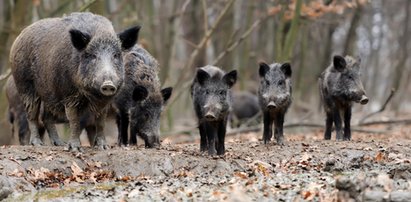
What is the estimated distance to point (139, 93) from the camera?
39.4ft

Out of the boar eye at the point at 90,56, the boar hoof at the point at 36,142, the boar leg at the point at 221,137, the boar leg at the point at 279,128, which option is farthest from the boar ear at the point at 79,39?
the boar leg at the point at 279,128

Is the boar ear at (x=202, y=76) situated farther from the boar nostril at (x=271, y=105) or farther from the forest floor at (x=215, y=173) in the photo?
the boar nostril at (x=271, y=105)

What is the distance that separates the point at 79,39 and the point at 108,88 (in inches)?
43.2

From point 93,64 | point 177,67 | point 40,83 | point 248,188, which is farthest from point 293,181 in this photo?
point 177,67

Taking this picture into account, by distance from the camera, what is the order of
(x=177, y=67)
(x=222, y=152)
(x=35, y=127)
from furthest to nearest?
(x=177, y=67), (x=35, y=127), (x=222, y=152)

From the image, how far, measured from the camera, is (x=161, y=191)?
871 centimetres

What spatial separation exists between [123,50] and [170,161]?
5.82 feet

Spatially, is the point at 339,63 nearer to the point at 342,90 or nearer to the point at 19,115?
the point at 342,90

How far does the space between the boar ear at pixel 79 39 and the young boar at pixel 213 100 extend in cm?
171

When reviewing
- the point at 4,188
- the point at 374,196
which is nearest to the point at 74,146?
the point at 4,188

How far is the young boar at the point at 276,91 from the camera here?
40.0ft

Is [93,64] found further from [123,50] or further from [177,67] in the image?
[177,67]

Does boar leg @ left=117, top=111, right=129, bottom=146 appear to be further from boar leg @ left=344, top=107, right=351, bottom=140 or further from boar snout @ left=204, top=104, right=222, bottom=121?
boar leg @ left=344, top=107, right=351, bottom=140

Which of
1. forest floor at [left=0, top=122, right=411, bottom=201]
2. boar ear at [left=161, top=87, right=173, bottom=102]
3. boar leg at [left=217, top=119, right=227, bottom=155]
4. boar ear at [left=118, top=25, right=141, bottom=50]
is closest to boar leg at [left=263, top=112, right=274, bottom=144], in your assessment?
forest floor at [left=0, top=122, right=411, bottom=201]
